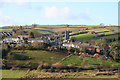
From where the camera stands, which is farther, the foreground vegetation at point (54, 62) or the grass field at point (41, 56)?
the grass field at point (41, 56)

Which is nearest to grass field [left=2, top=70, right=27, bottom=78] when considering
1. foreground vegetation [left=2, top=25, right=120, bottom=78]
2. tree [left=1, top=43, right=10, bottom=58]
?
foreground vegetation [left=2, top=25, right=120, bottom=78]

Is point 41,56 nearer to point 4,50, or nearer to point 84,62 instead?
point 4,50

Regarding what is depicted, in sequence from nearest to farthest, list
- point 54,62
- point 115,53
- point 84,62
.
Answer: point 84,62 → point 54,62 → point 115,53

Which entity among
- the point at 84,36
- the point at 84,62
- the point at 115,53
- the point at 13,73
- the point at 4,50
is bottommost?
the point at 13,73

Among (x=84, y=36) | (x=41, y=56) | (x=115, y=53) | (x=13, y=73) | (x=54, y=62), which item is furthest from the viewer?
(x=84, y=36)

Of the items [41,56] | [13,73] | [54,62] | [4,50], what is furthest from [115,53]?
[4,50]

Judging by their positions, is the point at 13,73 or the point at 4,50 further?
the point at 4,50

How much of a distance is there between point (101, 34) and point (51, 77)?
18362mm

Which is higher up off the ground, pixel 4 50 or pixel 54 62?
pixel 4 50

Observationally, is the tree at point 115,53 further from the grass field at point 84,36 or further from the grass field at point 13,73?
the grass field at point 13,73

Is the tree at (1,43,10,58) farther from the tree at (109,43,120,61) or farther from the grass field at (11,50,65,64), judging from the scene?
the tree at (109,43,120,61)

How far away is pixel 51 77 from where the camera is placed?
1288 centimetres

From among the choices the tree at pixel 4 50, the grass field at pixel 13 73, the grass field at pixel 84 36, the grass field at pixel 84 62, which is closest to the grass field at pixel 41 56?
the tree at pixel 4 50

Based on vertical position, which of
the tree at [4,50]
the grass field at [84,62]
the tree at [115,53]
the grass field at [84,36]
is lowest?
the grass field at [84,62]
